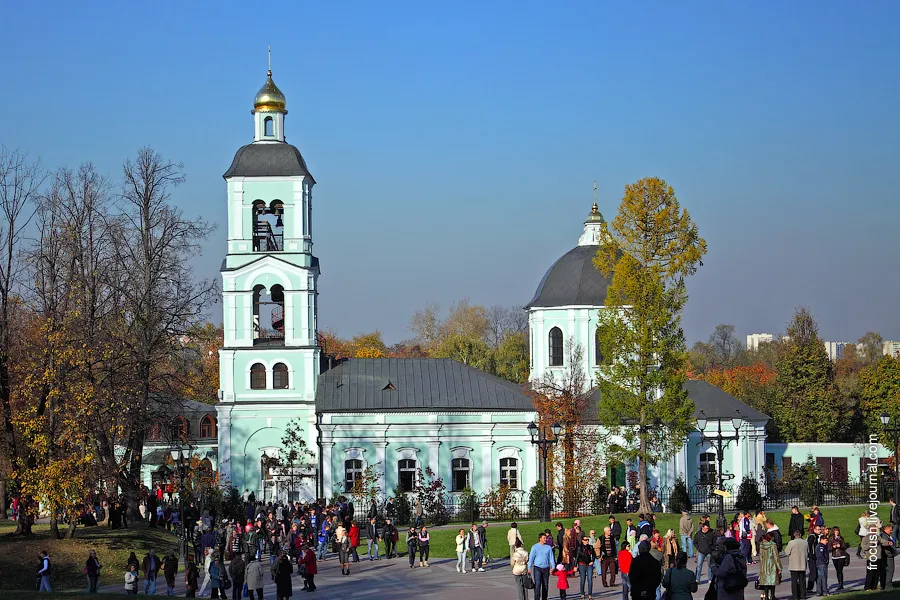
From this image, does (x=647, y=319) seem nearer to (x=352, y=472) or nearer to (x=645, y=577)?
(x=352, y=472)

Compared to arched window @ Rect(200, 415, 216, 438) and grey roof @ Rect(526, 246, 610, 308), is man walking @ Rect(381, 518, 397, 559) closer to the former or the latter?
grey roof @ Rect(526, 246, 610, 308)

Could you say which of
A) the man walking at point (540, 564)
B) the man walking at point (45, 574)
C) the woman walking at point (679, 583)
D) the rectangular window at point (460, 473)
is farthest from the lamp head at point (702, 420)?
the woman walking at point (679, 583)

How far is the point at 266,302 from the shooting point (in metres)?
47.2

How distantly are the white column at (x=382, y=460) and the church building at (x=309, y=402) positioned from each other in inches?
1.6

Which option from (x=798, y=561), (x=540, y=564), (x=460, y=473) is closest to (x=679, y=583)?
(x=540, y=564)

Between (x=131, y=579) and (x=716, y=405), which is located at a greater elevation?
(x=716, y=405)

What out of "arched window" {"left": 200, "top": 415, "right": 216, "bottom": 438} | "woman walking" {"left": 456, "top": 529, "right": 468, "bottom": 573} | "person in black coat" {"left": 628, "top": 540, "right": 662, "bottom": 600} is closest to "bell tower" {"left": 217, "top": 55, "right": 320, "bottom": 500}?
"arched window" {"left": 200, "top": 415, "right": 216, "bottom": 438}

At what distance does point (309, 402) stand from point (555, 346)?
11107mm

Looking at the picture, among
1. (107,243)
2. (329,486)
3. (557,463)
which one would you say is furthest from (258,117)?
(557,463)

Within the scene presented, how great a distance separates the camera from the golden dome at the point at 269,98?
1844 inches

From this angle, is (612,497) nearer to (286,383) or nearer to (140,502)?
(286,383)

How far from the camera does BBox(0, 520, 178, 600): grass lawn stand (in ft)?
96.9

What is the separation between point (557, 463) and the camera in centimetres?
4541

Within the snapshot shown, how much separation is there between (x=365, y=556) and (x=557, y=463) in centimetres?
1350
